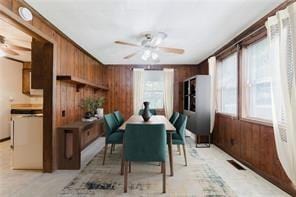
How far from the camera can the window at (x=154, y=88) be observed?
289 inches

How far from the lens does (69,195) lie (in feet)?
8.61

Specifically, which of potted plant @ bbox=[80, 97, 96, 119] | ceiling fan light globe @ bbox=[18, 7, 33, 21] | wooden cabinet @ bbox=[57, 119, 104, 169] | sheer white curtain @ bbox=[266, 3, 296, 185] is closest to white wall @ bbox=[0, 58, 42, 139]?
potted plant @ bbox=[80, 97, 96, 119]

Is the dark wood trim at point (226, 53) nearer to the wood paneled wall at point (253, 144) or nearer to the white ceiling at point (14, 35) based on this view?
the wood paneled wall at point (253, 144)

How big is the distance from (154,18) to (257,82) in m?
2.00

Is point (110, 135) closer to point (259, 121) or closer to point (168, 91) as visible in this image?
point (259, 121)

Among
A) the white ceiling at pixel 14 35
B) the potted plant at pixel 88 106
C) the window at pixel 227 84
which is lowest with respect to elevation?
the potted plant at pixel 88 106

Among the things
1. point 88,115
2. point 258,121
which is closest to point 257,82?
point 258,121

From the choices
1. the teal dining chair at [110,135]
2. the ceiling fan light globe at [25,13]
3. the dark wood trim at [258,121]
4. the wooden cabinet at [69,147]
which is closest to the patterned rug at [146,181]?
the wooden cabinet at [69,147]

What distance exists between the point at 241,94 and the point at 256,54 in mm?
770

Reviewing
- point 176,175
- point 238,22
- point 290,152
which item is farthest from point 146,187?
point 238,22

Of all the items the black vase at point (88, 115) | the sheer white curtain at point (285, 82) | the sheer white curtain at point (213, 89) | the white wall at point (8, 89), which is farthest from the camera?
the white wall at point (8, 89)

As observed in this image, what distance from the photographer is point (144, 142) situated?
2.76 m

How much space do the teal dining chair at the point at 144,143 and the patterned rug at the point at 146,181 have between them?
0.69ft

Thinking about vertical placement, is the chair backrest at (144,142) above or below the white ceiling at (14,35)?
below
